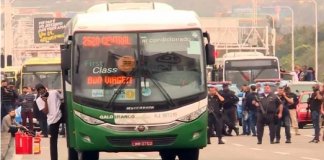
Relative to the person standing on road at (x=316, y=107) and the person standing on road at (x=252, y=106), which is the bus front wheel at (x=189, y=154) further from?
the person standing on road at (x=252, y=106)

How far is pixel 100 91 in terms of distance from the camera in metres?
20.1

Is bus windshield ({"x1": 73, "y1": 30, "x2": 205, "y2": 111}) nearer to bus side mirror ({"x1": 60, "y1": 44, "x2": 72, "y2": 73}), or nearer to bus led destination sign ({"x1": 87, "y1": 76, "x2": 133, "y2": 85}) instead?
bus led destination sign ({"x1": 87, "y1": 76, "x2": 133, "y2": 85})

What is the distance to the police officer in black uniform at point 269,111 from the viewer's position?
32.5 metres

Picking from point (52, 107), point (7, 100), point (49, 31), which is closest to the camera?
point (52, 107)

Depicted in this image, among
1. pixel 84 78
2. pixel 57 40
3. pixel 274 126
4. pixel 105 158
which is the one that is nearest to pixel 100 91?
pixel 84 78

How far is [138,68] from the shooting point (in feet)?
66.1

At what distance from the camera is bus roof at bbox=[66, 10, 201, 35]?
66.7 feet

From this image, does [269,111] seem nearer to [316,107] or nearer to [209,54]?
[316,107]

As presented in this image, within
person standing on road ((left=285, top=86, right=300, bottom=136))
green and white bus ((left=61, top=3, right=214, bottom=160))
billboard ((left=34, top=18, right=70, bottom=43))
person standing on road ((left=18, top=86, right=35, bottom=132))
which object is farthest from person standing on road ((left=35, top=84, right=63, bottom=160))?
billboard ((left=34, top=18, right=70, bottom=43))

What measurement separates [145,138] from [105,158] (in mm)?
7013

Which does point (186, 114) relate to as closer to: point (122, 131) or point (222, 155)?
point (122, 131)

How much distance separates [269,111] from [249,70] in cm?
1912

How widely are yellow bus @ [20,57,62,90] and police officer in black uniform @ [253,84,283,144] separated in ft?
43.7

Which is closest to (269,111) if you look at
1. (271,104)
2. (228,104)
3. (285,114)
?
(271,104)
